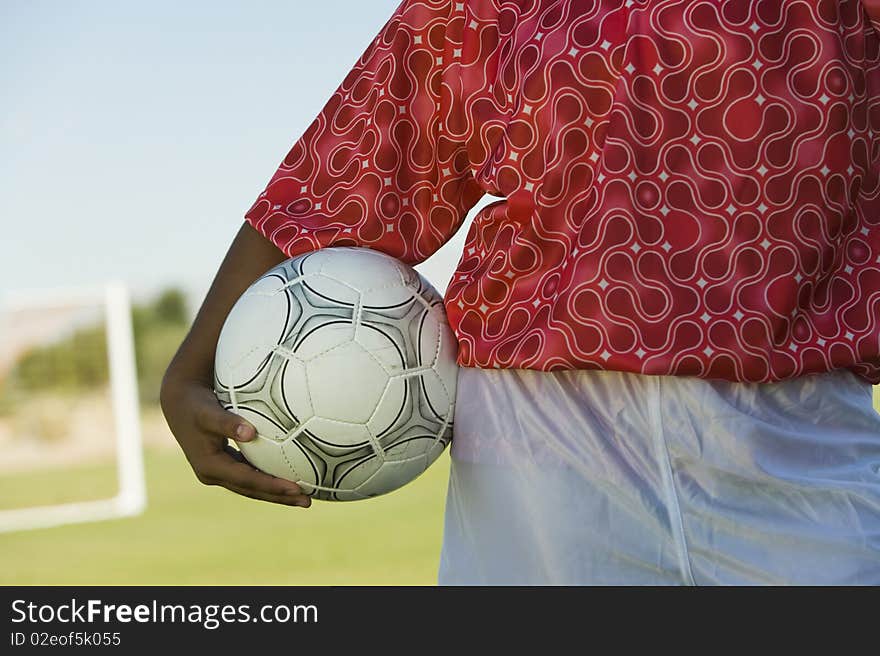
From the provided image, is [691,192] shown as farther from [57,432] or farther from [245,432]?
[57,432]

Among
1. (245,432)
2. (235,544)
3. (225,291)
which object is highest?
(225,291)

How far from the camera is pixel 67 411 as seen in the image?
19.5 metres

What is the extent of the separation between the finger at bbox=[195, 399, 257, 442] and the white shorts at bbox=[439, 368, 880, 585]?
1.29 feet

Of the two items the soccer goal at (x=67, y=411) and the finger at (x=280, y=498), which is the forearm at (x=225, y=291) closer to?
the finger at (x=280, y=498)

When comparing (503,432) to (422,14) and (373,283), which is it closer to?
(373,283)

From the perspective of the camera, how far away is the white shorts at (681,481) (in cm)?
163

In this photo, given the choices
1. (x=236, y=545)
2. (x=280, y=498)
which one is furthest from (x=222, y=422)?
(x=236, y=545)

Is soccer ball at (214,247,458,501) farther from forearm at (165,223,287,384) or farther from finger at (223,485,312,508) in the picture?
forearm at (165,223,287,384)

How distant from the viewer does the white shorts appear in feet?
5.36

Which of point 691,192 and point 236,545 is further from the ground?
point 691,192

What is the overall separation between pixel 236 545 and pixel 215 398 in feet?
28.6

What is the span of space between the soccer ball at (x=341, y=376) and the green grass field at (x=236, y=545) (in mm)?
6223

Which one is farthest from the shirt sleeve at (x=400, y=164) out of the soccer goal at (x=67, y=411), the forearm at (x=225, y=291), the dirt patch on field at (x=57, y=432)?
the dirt patch on field at (x=57, y=432)

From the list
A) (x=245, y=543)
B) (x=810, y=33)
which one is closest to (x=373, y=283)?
(x=810, y=33)
